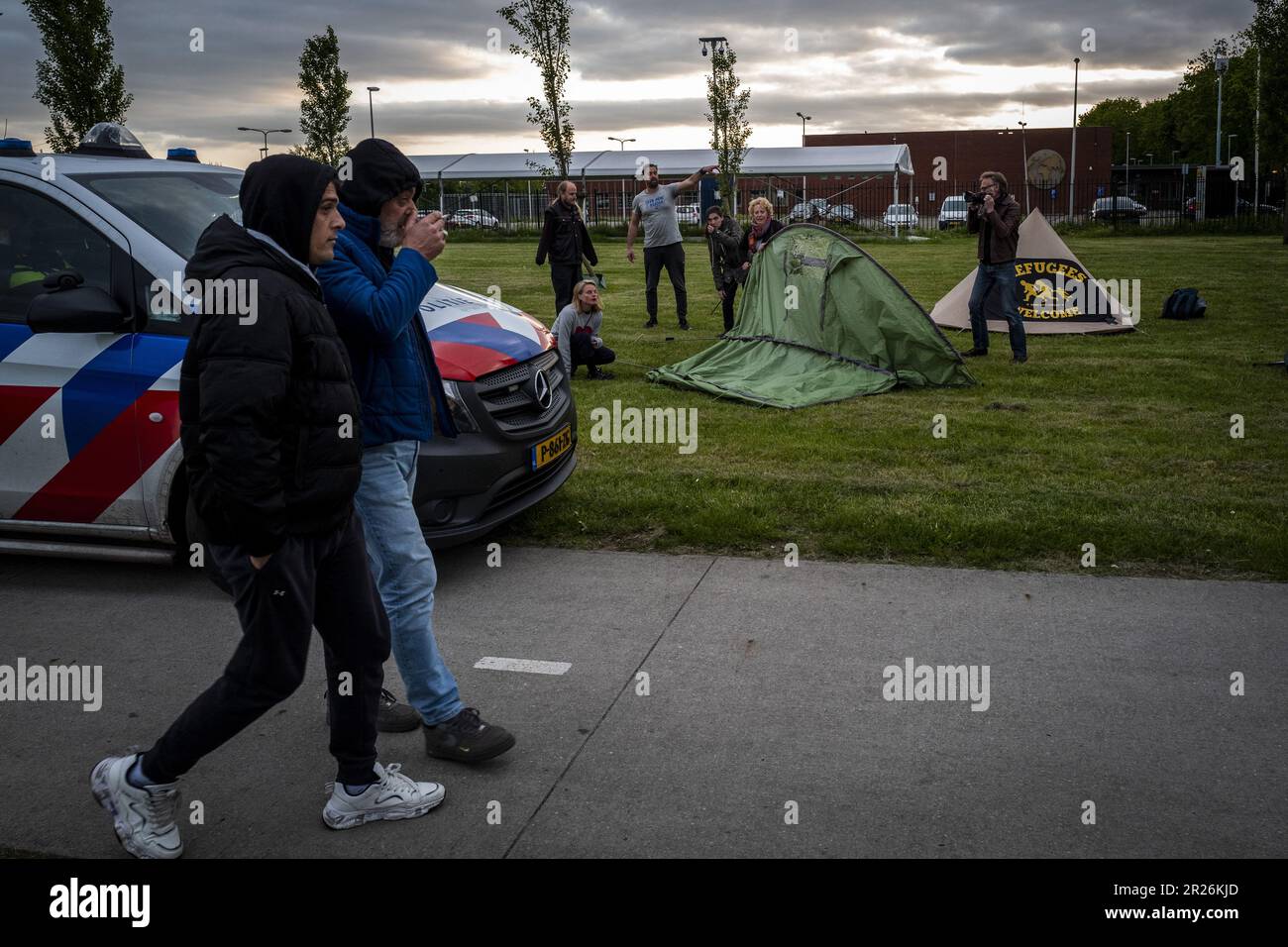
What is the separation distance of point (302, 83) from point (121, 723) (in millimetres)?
31279

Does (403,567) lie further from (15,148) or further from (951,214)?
(951,214)

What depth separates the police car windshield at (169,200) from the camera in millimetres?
5168

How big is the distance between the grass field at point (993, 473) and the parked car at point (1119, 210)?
26.3 m

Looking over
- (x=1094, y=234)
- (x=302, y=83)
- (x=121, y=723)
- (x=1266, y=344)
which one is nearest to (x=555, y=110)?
(x=302, y=83)

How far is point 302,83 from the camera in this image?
3188 centimetres

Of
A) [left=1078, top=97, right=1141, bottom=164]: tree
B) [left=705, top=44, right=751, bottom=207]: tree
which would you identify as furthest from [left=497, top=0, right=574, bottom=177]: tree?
[left=1078, top=97, right=1141, bottom=164]: tree

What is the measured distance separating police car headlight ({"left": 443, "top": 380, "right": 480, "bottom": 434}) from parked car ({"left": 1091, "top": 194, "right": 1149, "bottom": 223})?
32.7m

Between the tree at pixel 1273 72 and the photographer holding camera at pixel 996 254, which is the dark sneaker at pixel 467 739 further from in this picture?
the tree at pixel 1273 72

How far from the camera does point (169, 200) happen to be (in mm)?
5402

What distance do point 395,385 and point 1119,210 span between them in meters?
41.4

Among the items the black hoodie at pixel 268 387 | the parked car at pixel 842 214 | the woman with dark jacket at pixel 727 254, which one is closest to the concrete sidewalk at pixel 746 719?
the black hoodie at pixel 268 387

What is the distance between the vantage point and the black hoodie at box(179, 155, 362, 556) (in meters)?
2.71

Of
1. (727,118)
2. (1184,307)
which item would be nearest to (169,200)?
(1184,307)
